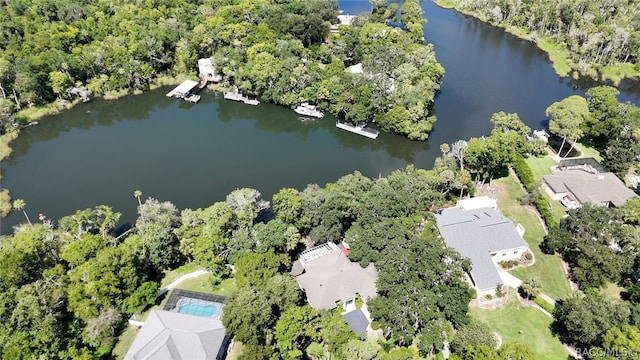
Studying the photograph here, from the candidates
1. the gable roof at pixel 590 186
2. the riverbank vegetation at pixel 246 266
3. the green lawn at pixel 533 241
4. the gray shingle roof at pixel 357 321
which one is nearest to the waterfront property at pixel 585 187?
the gable roof at pixel 590 186

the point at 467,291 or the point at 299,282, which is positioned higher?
the point at 467,291

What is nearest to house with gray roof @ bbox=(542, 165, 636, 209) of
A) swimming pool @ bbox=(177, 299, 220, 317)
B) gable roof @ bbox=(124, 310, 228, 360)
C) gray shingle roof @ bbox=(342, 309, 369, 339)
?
gray shingle roof @ bbox=(342, 309, 369, 339)

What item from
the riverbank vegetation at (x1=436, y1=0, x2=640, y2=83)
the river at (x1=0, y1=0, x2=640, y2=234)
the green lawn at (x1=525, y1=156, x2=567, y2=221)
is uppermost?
the riverbank vegetation at (x1=436, y1=0, x2=640, y2=83)

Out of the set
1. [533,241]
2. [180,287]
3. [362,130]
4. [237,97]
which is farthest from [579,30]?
[180,287]

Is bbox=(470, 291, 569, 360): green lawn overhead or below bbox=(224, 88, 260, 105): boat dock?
below

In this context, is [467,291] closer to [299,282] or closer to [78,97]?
[299,282]

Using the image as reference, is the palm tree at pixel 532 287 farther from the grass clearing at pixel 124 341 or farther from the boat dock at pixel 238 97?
the boat dock at pixel 238 97

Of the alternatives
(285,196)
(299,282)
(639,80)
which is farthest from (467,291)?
(639,80)

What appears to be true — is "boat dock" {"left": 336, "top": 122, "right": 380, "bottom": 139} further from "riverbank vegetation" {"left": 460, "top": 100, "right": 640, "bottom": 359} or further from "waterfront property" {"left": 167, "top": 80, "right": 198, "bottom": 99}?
"waterfront property" {"left": 167, "top": 80, "right": 198, "bottom": 99}
